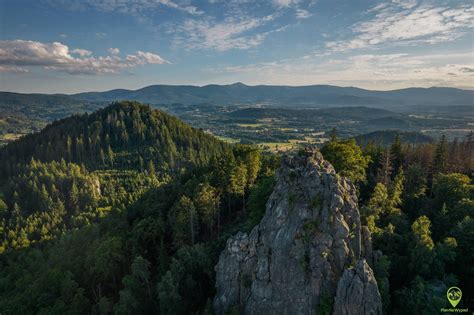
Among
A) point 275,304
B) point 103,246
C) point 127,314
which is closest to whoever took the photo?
point 275,304

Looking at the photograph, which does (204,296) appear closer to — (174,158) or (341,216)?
(341,216)

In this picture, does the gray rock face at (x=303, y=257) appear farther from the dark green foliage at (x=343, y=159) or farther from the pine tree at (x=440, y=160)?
the pine tree at (x=440, y=160)

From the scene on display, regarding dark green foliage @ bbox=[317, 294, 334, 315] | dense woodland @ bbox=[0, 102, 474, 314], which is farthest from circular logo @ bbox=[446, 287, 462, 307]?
dark green foliage @ bbox=[317, 294, 334, 315]

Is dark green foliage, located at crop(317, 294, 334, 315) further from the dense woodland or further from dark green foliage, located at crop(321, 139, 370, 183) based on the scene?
dark green foliage, located at crop(321, 139, 370, 183)

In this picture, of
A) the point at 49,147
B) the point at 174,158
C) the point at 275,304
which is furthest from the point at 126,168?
the point at 275,304

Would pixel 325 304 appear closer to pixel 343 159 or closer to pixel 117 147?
pixel 343 159

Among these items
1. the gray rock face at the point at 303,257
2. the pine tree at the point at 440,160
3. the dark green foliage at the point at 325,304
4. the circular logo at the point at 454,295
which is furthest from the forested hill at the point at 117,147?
the circular logo at the point at 454,295

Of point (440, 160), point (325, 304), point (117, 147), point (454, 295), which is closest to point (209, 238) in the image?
point (325, 304)
